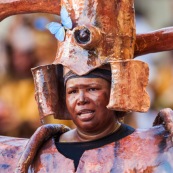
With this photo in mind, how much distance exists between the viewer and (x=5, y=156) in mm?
6410

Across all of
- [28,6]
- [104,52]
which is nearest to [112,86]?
[104,52]

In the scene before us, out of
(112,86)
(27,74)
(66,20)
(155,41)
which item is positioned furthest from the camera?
(27,74)

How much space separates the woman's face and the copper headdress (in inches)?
2.9

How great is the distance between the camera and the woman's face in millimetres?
6094

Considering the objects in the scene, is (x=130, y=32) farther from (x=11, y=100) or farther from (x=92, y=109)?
(x=11, y=100)

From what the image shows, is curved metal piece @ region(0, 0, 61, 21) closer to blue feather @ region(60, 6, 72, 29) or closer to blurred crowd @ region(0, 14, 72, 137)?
blue feather @ region(60, 6, 72, 29)

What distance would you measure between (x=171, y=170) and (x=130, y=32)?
2.54ft

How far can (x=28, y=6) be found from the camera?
21.3 feet

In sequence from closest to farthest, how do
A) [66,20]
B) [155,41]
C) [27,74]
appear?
1. [66,20]
2. [155,41]
3. [27,74]

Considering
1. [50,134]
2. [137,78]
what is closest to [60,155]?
[50,134]

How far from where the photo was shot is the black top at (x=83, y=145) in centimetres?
621

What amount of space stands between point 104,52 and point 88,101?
0.89 ft

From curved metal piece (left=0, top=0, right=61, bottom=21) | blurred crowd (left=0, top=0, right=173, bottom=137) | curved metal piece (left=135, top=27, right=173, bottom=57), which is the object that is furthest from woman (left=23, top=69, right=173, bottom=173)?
blurred crowd (left=0, top=0, right=173, bottom=137)

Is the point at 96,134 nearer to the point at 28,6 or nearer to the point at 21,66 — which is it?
the point at 28,6
